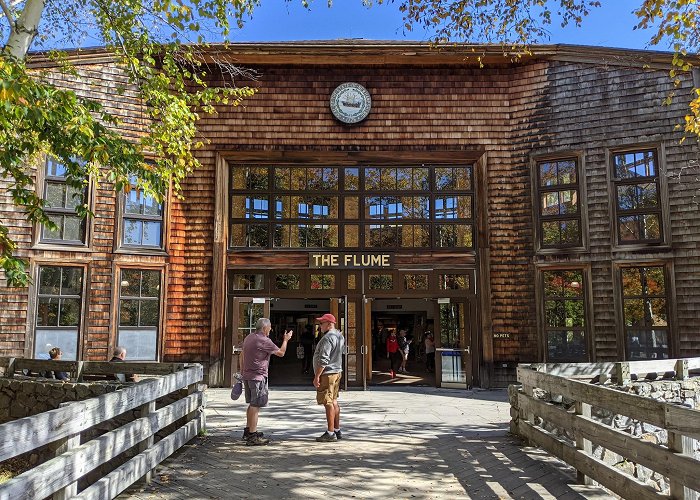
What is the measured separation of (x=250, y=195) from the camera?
44.8ft

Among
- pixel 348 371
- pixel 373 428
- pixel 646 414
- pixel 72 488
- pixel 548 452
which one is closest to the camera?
pixel 72 488

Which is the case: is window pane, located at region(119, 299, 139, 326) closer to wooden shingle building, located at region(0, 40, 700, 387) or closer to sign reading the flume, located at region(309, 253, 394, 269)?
wooden shingle building, located at region(0, 40, 700, 387)

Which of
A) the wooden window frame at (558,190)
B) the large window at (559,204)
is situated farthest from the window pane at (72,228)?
the large window at (559,204)

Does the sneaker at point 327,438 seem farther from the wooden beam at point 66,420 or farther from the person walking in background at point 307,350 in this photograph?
the person walking in background at point 307,350

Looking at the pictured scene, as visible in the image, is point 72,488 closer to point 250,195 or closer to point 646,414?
point 646,414

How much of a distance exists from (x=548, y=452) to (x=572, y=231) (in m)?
7.98

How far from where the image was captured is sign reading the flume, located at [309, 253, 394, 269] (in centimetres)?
1332

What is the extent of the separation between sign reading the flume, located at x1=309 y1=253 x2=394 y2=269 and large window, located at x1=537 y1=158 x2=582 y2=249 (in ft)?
12.2

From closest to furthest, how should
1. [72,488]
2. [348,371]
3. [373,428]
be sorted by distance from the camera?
[72,488] < [373,428] < [348,371]

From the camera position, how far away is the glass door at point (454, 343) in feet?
43.1

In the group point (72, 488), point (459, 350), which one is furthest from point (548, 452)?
point (459, 350)

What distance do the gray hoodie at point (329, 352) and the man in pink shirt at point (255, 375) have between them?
444 mm

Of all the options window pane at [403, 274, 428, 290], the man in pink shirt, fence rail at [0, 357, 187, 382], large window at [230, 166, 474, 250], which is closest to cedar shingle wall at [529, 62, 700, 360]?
large window at [230, 166, 474, 250]

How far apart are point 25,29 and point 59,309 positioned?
710 centimetres
